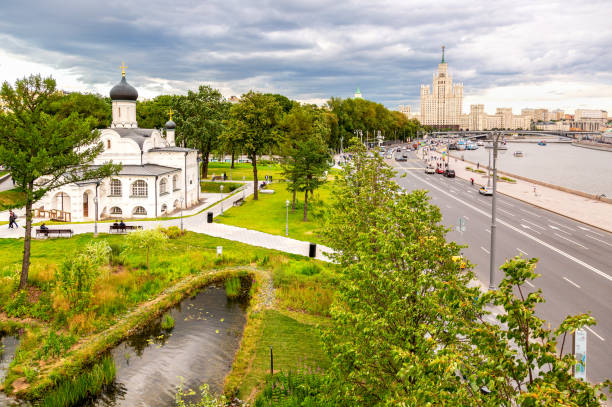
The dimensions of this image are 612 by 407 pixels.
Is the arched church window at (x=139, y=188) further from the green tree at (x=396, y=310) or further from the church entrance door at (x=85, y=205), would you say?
the green tree at (x=396, y=310)

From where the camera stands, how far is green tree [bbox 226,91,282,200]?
2080 inches

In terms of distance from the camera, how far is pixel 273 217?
45.1m

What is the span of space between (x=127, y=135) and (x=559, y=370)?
157 feet

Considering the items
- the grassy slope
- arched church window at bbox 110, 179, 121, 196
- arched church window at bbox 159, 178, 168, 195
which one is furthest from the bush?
arched church window at bbox 110, 179, 121, 196

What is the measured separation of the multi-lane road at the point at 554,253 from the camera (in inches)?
762

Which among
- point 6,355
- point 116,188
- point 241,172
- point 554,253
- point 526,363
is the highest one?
point 241,172

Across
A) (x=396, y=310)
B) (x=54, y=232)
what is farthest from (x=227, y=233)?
(x=396, y=310)

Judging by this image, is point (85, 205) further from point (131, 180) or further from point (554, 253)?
point (554, 253)

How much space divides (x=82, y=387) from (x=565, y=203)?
5508cm

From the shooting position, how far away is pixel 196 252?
1224 inches

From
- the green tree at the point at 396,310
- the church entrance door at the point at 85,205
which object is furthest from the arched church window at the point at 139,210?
the green tree at the point at 396,310

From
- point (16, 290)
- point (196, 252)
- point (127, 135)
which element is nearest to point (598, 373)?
point (196, 252)

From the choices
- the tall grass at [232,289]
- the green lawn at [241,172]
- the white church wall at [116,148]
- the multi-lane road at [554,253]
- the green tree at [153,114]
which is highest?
the green tree at [153,114]

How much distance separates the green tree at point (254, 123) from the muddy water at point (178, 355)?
32.0 m
